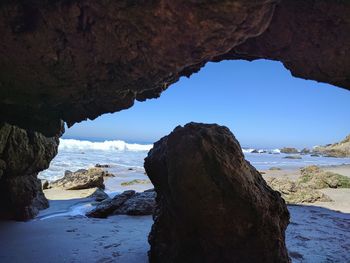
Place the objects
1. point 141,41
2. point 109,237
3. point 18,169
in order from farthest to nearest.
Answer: point 18,169 → point 109,237 → point 141,41

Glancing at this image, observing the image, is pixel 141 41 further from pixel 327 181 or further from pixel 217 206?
pixel 327 181

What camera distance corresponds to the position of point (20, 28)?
14.9ft

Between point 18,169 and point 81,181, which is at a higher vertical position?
point 18,169

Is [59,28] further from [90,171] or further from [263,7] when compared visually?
[90,171]

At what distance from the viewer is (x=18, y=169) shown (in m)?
8.80

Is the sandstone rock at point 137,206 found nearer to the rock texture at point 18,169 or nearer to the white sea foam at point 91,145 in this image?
the rock texture at point 18,169

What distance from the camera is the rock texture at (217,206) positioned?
472cm

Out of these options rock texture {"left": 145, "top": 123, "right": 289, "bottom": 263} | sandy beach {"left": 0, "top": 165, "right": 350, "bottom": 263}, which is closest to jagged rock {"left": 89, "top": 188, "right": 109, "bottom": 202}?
sandy beach {"left": 0, "top": 165, "right": 350, "bottom": 263}

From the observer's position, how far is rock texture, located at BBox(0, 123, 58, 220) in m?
8.32

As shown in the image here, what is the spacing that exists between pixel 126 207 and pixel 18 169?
2991mm

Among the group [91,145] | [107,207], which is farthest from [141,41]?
[91,145]

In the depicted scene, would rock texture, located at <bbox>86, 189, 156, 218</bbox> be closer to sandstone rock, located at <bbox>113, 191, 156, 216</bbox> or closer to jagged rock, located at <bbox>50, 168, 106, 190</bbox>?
sandstone rock, located at <bbox>113, 191, 156, 216</bbox>

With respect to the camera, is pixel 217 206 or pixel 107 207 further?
pixel 107 207

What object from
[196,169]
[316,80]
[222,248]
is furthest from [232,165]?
[316,80]
